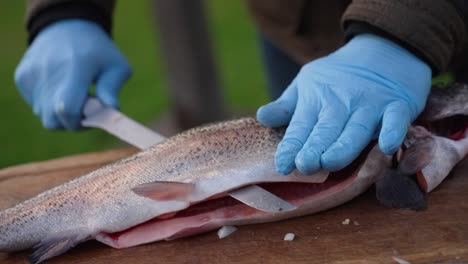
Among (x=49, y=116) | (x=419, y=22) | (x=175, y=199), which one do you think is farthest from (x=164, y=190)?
(x=49, y=116)

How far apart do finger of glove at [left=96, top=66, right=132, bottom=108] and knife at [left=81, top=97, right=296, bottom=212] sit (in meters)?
0.04

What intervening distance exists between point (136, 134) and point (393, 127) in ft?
2.88

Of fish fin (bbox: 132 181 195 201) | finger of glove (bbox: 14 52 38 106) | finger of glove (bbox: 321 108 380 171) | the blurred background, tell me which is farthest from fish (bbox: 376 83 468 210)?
the blurred background

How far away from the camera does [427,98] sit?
2.04 m

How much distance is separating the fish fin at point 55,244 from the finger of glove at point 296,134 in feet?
1.83

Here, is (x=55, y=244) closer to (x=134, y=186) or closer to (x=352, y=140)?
(x=134, y=186)

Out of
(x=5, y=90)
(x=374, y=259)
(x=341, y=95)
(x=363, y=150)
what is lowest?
(x=5, y=90)

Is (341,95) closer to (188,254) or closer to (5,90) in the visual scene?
(188,254)

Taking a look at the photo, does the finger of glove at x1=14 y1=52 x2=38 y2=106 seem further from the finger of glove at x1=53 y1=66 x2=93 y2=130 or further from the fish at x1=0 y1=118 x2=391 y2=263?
the fish at x1=0 y1=118 x2=391 y2=263

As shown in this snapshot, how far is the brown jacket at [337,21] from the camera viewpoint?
1940mm

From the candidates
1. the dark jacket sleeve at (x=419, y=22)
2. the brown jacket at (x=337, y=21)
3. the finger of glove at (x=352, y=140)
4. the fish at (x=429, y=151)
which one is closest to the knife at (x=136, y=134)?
the finger of glove at (x=352, y=140)

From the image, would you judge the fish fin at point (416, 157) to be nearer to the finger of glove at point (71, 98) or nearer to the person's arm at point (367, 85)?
the person's arm at point (367, 85)

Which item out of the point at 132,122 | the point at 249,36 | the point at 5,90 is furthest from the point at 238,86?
the point at 132,122

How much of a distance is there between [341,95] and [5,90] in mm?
4600
